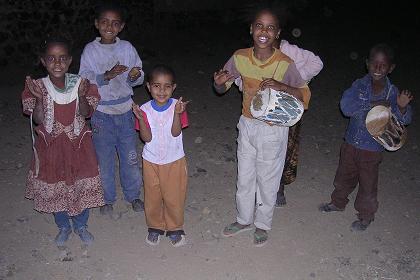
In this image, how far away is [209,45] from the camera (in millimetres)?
9312

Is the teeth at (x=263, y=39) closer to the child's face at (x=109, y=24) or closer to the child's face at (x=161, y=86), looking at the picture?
the child's face at (x=161, y=86)

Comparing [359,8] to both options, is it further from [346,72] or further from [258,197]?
[258,197]

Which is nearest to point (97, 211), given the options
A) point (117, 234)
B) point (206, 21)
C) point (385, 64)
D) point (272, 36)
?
point (117, 234)

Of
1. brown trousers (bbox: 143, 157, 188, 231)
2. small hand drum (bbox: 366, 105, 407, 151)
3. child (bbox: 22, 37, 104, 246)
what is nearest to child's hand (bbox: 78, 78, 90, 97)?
child (bbox: 22, 37, 104, 246)

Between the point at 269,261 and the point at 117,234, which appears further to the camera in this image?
the point at 117,234

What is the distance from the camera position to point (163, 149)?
10.3 ft

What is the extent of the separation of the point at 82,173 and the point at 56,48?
0.90m

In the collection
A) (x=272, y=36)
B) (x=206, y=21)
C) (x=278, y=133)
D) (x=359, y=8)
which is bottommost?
(x=278, y=133)

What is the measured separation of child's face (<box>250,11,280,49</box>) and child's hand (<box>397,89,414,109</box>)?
3.38 feet

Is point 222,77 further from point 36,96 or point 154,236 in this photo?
point 154,236

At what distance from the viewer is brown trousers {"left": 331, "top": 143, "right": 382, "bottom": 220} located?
358 cm

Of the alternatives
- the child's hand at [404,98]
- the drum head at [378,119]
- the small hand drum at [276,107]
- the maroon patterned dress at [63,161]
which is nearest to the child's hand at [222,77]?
the small hand drum at [276,107]

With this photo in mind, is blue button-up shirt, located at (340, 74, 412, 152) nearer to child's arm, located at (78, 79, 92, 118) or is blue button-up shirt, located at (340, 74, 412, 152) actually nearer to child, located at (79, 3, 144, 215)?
child, located at (79, 3, 144, 215)

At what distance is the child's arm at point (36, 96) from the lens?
288cm
